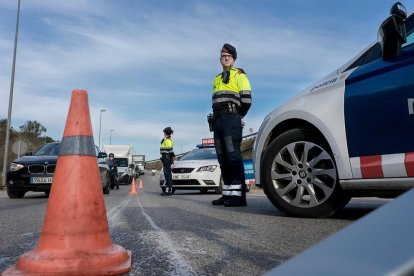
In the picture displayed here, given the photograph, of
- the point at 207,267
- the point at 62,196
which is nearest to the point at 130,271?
the point at 207,267

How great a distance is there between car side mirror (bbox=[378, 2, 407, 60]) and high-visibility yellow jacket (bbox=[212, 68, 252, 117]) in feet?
8.30

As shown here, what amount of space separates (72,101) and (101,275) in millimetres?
1037

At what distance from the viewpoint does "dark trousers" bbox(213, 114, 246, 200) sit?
233 inches

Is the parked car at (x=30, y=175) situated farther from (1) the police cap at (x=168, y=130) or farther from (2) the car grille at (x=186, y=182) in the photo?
(2) the car grille at (x=186, y=182)

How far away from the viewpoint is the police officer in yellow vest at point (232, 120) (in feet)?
19.4

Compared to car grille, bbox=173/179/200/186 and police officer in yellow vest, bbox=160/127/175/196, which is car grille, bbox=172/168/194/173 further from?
Answer: police officer in yellow vest, bbox=160/127/175/196

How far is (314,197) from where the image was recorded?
4.14 meters

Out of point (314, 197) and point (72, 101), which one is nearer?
point (72, 101)

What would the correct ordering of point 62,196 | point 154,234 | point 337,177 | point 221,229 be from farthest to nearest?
point 337,177 → point 221,229 → point 154,234 → point 62,196

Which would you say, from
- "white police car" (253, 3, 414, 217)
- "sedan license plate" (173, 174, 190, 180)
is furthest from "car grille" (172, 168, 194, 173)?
"white police car" (253, 3, 414, 217)

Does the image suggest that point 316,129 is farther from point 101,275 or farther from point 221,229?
point 101,275

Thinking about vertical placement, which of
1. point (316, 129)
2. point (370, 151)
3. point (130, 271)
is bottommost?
point (130, 271)

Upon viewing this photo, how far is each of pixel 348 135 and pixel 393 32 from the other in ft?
3.02

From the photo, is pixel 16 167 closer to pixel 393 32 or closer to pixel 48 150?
→ pixel 48 150
